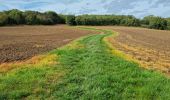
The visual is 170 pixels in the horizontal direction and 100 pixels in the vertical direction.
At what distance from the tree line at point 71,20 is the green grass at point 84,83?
108925 mm

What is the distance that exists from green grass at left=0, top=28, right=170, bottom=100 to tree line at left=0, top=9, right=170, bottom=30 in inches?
4288

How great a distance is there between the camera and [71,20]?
14262 cm

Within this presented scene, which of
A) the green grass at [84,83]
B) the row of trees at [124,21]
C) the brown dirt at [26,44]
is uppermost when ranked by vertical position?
the green grass at [84,83]

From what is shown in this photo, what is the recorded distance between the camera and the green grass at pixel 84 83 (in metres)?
11.2

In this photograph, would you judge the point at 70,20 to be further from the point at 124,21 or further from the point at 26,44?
the point at 26,44

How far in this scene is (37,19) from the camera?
138 meters

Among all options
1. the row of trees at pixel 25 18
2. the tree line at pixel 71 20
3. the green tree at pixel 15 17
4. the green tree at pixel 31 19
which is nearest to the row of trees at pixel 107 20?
the tree line at pixel 71 20

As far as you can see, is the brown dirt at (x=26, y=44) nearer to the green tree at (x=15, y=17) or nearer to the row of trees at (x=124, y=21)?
the green tree at (x=15, y=17)

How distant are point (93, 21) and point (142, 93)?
138670 millimetres

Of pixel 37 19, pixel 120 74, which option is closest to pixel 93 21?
pixel 37 19

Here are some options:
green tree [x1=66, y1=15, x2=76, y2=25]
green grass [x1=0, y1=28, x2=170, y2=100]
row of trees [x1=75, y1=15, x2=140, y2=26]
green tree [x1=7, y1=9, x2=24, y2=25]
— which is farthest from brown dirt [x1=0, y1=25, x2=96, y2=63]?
row of trees [x1=75, y1=15, x2=140, y2=26]

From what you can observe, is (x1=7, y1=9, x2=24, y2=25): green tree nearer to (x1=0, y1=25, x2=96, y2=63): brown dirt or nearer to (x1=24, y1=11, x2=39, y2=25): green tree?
(x1=24, y1=11, x2=39, y2=25): green tree

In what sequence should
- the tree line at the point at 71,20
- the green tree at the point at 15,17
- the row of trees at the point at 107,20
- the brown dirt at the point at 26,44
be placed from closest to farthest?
1. the brown dirt at the point at 26,44
2. the green tree at the point at 15,17
3. the tree line at the point at 71,20
4. the row of trees at the point at 107,20

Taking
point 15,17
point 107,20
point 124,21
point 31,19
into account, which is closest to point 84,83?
point 15,17
